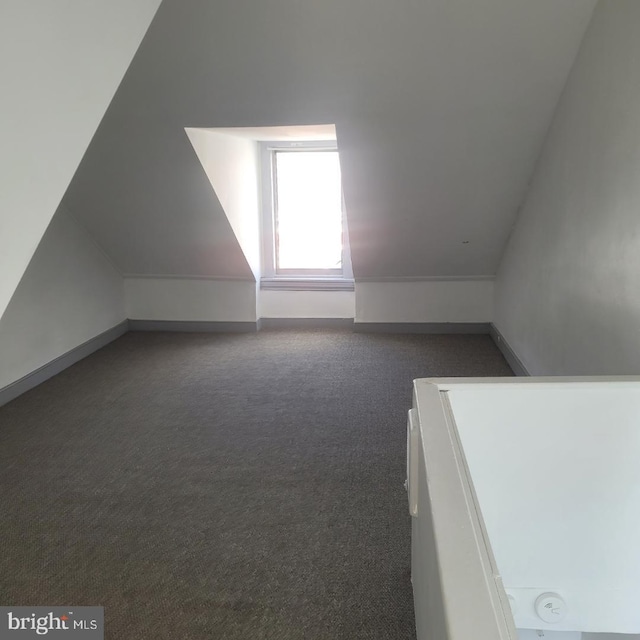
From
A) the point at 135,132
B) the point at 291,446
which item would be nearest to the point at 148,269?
the point at 135,132

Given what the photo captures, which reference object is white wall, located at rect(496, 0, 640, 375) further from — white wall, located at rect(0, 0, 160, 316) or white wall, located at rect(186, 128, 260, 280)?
white wall, located at rect(186, 128, 260, 280)

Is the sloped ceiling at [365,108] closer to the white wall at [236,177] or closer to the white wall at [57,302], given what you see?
the white wall at [236,177]

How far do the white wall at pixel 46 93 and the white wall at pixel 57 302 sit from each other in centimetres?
208

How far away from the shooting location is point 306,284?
4613 mm

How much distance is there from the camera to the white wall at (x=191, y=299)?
4547 millimetres

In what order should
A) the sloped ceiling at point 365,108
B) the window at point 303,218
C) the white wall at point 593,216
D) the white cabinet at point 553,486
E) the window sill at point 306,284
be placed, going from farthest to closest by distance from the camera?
the window sill at point 306,284 → the window at point 303,218 → the sloped ceiling at point 365,108 → the white wall at point 593,216 → the white cabinet at point 553,486

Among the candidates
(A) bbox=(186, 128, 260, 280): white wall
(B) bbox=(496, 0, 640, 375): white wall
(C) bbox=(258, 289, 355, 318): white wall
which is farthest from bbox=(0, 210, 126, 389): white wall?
(B) bbox=(496, 0, 640, 375): white wall

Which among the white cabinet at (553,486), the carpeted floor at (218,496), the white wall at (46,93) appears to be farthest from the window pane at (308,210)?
the white cabinet at (553,486)

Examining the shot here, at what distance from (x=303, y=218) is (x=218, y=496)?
2850 mm

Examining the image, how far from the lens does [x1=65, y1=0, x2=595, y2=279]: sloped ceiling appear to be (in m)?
2.22

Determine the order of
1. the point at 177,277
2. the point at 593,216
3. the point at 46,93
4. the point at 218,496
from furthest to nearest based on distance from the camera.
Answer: the point at 177,277 < the point at 218,496 < the point at 593,216 < the point at 46,93

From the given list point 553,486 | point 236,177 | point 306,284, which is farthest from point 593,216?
point 306,284

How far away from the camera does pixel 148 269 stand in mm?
4473

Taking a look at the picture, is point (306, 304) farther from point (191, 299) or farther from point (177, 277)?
point (177, 277)
